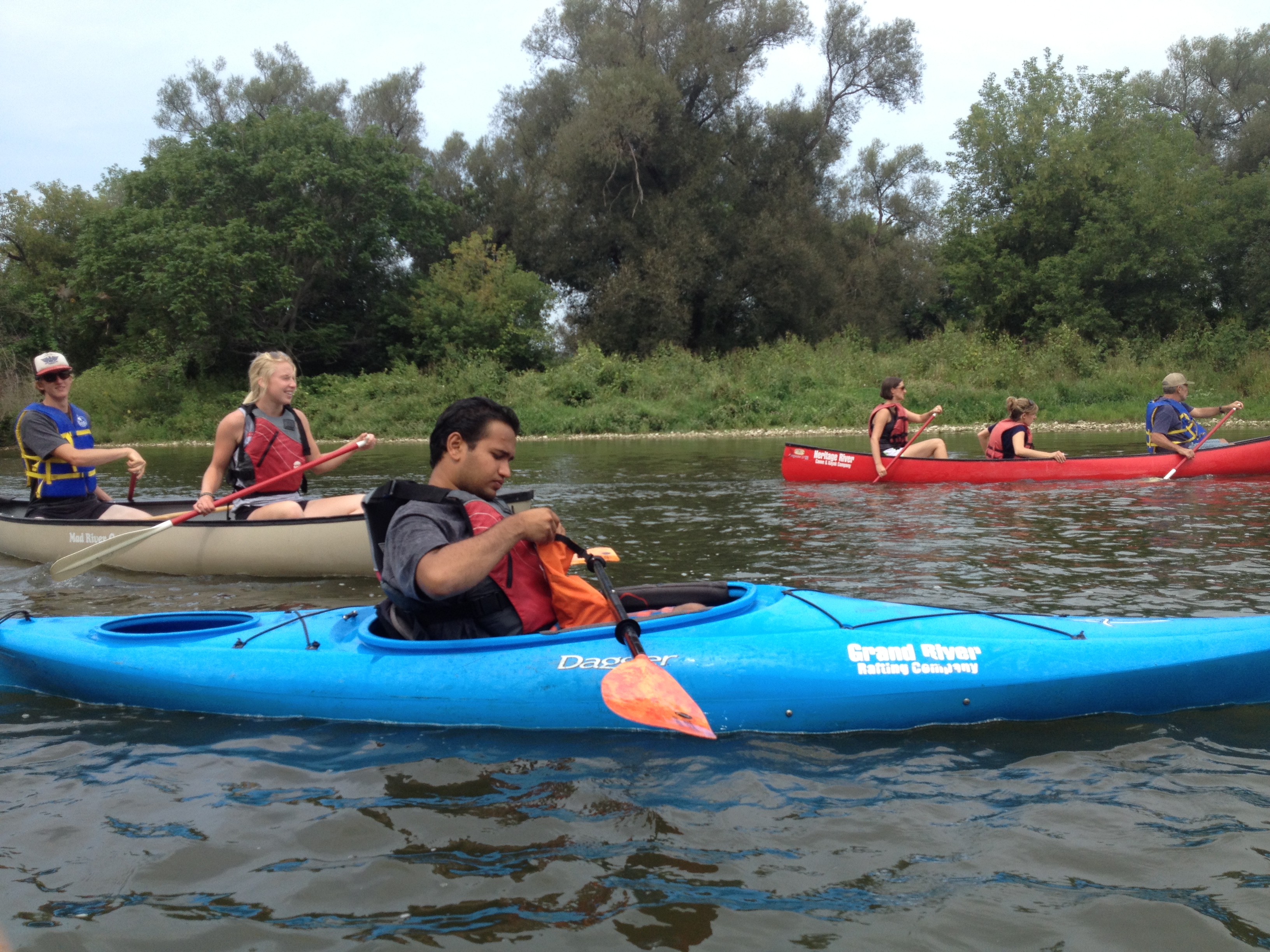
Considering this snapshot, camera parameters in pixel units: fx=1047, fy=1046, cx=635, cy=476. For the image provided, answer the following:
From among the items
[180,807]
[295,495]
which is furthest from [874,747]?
Answer: [295,495]

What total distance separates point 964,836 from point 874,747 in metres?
0.68

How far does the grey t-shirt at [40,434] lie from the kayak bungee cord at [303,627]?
3214 mm

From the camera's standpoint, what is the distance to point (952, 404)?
21.8m

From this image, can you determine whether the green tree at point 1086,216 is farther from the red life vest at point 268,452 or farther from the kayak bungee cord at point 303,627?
the kayak bungee cord at point 303,627

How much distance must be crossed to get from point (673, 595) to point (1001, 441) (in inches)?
288

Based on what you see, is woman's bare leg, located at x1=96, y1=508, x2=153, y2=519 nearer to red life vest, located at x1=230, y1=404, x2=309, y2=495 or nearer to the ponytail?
red life vest, located at x1=230, y1=404, x2=309, y2=495

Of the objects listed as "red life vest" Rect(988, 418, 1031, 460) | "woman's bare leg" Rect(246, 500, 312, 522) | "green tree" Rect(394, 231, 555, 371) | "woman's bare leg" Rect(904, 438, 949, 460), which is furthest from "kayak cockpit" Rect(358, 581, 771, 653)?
"green tree" Rect(394, 231, 555, 371)

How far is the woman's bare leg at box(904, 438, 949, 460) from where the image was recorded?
11.1 m

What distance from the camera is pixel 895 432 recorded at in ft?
36.6

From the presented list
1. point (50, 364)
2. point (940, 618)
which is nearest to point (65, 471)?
point (50, 364)

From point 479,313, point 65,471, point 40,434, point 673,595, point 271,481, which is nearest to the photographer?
point 673,595

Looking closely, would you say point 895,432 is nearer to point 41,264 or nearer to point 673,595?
point 673,595

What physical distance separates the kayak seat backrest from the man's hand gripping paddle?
54cm

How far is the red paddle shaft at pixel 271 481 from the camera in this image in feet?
20.5
